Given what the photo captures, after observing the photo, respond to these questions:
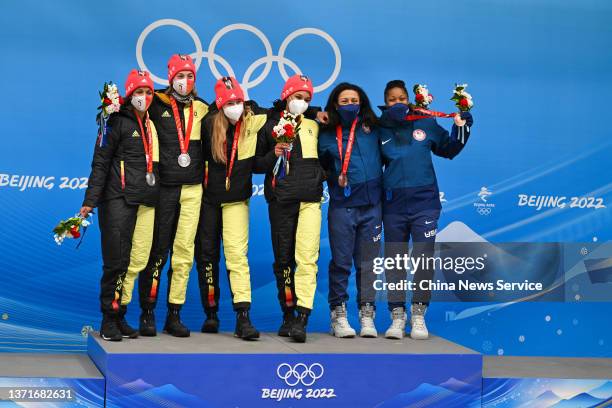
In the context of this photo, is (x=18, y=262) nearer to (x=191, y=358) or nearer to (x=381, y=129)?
(x=191, y=358)

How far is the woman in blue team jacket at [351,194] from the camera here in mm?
5297

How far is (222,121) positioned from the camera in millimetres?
5109

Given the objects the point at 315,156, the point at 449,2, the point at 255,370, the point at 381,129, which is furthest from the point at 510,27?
the point at 255,370

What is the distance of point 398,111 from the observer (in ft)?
17.4

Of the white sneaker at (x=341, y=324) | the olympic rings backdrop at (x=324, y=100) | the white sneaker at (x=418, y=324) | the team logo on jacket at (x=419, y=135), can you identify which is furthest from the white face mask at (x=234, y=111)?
the white sneaker at (x=418, y=324)

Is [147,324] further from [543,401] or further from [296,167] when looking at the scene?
[543,401]

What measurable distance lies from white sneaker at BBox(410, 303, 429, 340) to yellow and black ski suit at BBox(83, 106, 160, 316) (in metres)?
1.56

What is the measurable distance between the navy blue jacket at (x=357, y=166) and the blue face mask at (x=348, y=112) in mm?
61

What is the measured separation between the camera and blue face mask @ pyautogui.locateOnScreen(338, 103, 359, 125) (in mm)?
5262

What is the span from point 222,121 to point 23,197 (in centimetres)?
152

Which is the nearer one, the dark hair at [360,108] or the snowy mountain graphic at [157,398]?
the snowy mountain graphic at [157,398]

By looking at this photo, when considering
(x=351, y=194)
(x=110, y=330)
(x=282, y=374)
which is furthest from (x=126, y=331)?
(x=351, y=194)

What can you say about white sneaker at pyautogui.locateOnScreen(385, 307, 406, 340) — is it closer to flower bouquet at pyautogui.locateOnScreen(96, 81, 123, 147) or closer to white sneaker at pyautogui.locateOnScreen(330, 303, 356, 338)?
white sneaker at pyautogui.locateOnScreen(330, 303, 356, 338)

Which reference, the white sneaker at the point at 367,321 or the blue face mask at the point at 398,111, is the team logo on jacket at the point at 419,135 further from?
the white sneaker at the point at 367,321
